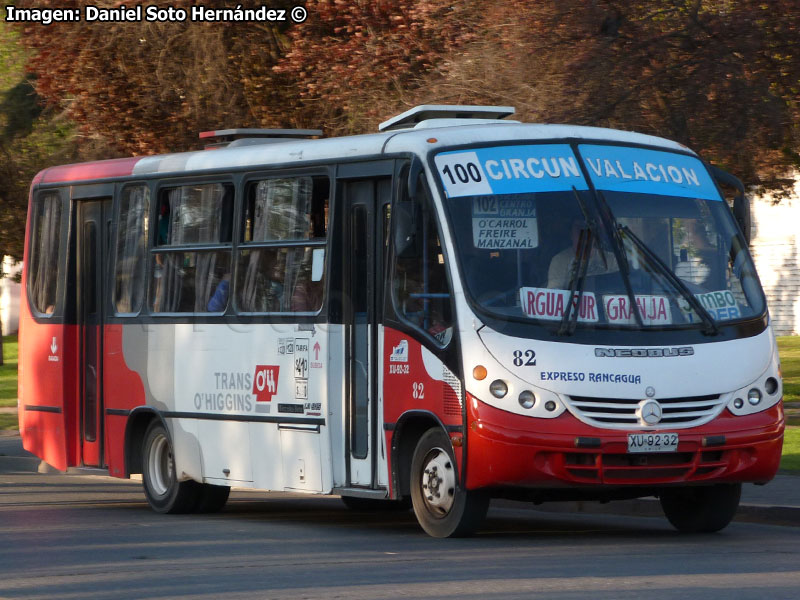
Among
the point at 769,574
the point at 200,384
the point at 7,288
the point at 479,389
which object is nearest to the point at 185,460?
the point at 200,384

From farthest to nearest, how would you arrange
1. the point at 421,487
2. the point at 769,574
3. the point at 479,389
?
the point at 421,487 → the point at 479,389 → the point at 769,574

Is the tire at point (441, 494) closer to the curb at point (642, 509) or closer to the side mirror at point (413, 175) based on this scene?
the side mirror at point (413, 175)

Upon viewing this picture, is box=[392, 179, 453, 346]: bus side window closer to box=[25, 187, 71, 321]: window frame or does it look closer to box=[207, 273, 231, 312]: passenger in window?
box=[207, 273, 231, 312]: passenger in window

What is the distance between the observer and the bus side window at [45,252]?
49.1ft

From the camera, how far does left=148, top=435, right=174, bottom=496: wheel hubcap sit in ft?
44.9

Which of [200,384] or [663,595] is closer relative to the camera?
[663,595]

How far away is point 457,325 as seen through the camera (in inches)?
412

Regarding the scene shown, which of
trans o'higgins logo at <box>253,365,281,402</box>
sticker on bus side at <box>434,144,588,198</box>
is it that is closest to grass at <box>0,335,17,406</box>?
trans o'higgins logo at <box>253,365,281,402</box>

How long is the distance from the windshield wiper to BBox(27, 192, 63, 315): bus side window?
20.3ft

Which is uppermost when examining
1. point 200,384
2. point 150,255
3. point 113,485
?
point 150,255

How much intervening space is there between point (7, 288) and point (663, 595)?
192ft

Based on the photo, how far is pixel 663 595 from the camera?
818 cm

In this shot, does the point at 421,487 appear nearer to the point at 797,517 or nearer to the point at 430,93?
the point at 797,517

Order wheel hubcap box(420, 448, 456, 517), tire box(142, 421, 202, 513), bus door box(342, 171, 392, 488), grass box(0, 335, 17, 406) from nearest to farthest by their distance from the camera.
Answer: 1. wheel hubcap box(420, 448, 456, 517)
2. bus door box(342, 171, 392, 488)
3. tire box(142, 421, 202, 513)
4. grass box(0, 335, 17, 406)
